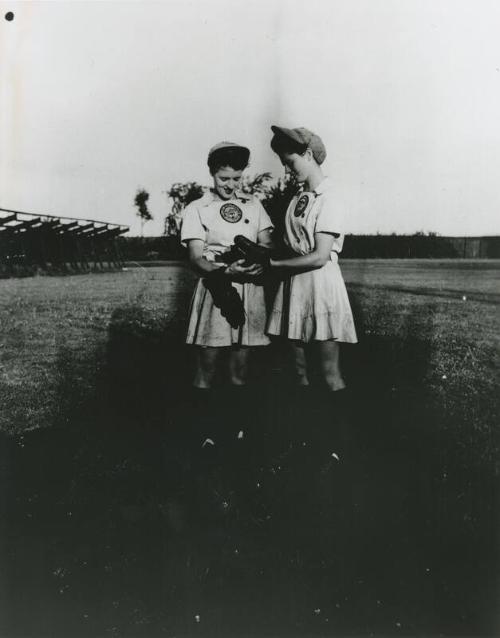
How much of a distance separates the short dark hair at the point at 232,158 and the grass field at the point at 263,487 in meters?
0.58

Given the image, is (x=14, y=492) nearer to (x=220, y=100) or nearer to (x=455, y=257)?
(x=220, y=100)

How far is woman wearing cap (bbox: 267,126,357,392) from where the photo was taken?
264 centimetres

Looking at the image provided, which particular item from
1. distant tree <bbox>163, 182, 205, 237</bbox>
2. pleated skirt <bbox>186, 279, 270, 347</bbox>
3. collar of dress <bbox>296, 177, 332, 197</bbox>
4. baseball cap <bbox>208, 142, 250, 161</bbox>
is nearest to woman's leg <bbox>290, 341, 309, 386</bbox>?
pleated skirt <bbox>186, 279, 270, 347</bbox>

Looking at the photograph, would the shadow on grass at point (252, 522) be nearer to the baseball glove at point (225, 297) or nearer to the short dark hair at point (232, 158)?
the baseball glove at point (225, 297)

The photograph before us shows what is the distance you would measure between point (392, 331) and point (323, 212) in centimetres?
79

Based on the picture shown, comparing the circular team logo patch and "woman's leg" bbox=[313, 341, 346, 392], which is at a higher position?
the circular team logo patch

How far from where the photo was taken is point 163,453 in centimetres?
287

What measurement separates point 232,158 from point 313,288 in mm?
800

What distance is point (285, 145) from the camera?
2803 millimetres

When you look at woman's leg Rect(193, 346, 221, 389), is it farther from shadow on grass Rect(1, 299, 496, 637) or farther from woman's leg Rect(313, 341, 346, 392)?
woman's leg Rect(313, 341, 346, 392)

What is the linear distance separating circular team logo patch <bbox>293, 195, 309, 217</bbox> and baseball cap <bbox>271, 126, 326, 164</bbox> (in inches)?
9.9

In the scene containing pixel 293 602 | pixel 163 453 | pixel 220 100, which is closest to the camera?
pixel 293 602

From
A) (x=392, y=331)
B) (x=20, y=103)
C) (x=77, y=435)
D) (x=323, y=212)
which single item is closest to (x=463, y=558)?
(x=392, y=331)

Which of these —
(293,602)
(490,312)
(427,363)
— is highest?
(490,312)
